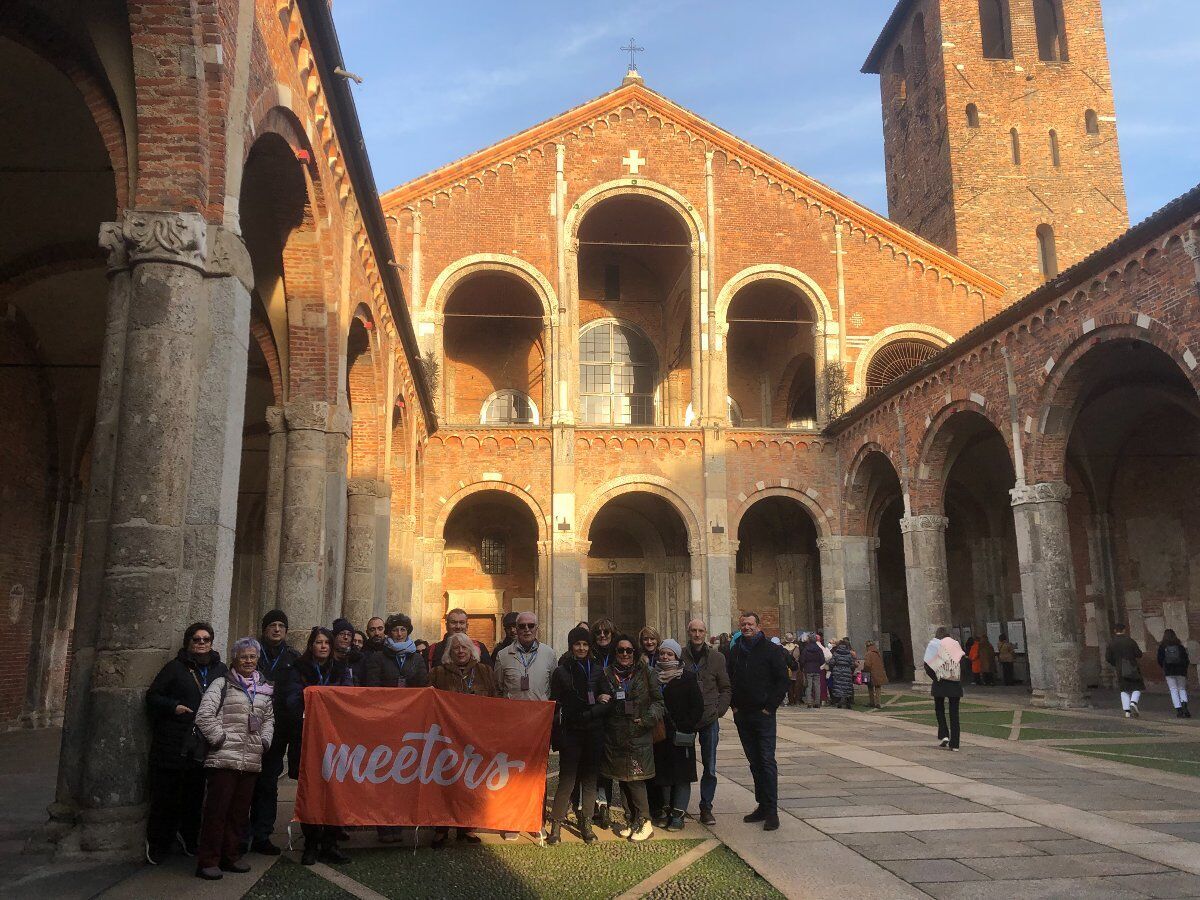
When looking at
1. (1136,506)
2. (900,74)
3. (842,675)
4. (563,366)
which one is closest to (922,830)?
(842,675)

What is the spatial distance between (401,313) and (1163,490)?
49.5 feet

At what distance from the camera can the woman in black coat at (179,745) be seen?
5379mm

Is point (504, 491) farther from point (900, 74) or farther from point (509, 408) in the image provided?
point (900, 74)

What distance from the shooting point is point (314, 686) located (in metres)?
5.91

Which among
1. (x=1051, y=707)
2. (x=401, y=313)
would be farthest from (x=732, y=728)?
(x=401, y=313)

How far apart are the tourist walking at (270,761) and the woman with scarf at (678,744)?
8.15ft

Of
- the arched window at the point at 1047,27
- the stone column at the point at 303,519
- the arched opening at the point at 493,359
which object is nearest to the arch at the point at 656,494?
the arched opening at the point at 493,359

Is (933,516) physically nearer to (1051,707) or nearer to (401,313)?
(1051,707)

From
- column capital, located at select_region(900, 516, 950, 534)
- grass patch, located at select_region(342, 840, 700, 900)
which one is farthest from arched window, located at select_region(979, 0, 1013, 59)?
grass patch, located at select_region(342, 840, 700, 900)

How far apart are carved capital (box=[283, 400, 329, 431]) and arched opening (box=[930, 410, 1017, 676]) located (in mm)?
16293

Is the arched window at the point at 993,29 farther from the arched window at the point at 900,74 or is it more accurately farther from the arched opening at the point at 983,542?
the arched opening at the point at 983,542

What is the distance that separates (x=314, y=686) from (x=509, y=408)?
21.0 meters

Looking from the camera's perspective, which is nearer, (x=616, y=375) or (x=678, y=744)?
(x=678, y=744)

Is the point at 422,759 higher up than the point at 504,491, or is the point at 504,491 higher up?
the point at 504,491
